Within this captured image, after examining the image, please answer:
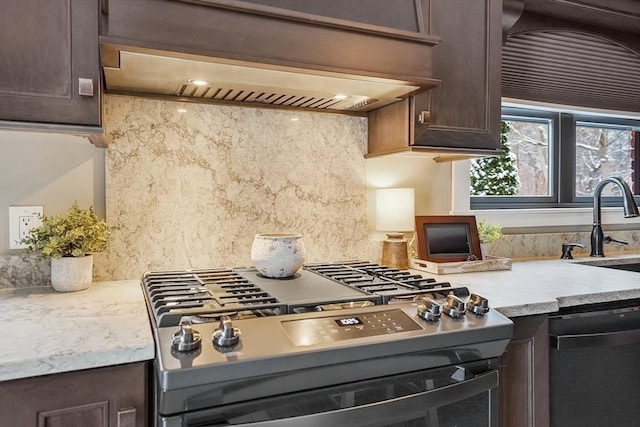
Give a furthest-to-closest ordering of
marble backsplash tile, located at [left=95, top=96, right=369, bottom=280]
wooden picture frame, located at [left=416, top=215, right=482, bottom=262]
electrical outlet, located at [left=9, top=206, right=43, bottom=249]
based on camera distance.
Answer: wooden picture frame, located at [left=416, top=215, right=482, bottom=262] < marble backsplash tile, located at [left=95, top=96, right=369, bottom=280] < electrical outlet, located at [left=9, top=206, right=43, bottom=249]

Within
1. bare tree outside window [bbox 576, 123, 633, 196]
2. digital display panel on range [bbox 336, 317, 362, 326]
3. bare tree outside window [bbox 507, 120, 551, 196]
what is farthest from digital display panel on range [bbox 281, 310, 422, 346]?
bare tree outside window [bbox 576, 123, 633, 196]

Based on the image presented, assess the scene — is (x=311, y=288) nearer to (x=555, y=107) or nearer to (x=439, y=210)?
(x=439, y=210)

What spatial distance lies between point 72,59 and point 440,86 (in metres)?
1.14

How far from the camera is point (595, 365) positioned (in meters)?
1.47

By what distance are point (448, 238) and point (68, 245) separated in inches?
54.1

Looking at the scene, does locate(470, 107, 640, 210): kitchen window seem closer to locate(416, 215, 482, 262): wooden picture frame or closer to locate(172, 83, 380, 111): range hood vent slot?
locate(416, 215, 482, 262): wooden picture frame

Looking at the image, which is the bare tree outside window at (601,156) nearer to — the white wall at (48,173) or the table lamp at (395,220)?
the table lamp at (395,220)

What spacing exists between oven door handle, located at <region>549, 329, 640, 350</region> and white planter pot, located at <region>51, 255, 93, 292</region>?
141 cm

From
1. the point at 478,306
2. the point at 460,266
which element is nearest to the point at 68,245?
the point at 478,306

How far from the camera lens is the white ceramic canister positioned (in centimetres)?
145

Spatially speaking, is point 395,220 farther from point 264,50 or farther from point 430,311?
point 264,50

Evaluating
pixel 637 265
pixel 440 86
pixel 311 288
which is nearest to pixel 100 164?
pixel 311 288

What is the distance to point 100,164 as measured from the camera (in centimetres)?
158

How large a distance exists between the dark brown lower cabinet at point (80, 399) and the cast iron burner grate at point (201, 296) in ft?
0.43
